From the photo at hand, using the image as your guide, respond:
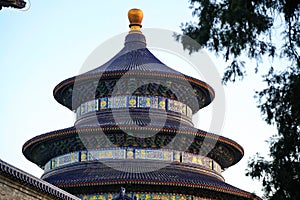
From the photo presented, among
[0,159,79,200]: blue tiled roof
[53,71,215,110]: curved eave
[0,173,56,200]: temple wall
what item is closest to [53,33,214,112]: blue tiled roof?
[53,71,215,110]: curved eave

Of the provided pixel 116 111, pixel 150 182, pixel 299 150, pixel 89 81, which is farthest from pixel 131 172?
pixel 299 150

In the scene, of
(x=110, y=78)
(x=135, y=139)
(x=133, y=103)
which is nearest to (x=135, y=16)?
(x=110, y=78)

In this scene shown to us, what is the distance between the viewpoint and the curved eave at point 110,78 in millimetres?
33875

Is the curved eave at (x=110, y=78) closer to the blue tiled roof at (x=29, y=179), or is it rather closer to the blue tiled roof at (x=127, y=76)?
the blue tiled roof at (x=127, y=76)

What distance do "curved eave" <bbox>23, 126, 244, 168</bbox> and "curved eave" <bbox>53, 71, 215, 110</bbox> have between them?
3358 mm

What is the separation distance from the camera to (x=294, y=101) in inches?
499

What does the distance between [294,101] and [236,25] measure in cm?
167

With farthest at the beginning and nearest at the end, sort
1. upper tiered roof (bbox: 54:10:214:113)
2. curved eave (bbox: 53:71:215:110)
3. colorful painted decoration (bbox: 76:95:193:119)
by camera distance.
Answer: upper tiered roof (bbox: 54:10:214:113) < curved eave (bbox: 53:71:215:110) < colorful painted decoration (bbox: 76:95:193:119)

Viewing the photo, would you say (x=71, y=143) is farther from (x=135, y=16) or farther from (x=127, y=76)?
(x=135, y=16)

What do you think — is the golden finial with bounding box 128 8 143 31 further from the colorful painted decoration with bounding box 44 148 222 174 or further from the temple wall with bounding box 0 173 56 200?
the temple wall with bounding box 0 173 56 200

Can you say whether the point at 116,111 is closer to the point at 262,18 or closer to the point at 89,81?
the point at 89,81

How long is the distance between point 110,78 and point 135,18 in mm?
4315

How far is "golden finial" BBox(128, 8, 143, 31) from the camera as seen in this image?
120ft

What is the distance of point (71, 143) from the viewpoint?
3231cm
